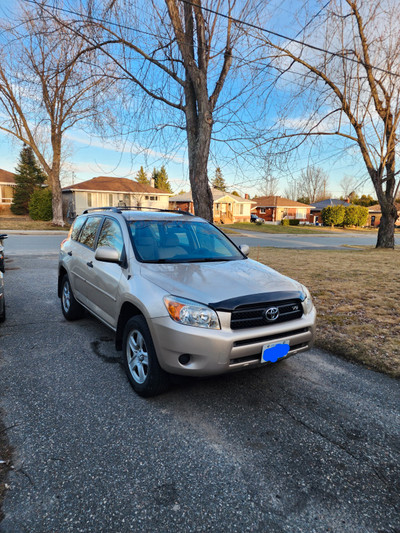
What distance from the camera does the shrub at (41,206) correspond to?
33375 millimetres

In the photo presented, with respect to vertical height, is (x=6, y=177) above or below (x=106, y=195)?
above

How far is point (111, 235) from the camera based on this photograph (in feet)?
13.4

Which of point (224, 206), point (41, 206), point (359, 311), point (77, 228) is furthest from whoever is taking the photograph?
point (224, 206)

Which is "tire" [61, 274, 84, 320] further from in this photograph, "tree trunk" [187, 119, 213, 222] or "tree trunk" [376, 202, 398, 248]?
"tree trunk" [376, 202, 398, 248]

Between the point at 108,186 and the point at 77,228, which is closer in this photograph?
the point at 77,228

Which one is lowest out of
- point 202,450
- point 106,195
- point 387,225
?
point 202,450

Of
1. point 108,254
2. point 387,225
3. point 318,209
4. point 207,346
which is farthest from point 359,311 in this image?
point 318,209

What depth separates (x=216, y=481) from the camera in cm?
212

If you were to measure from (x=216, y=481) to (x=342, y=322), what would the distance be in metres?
3.82

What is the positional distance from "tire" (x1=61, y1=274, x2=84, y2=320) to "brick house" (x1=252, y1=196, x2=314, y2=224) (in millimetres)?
58166

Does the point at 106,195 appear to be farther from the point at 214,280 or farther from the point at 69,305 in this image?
the point at 214,280

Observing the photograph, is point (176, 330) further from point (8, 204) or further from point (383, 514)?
point (8, 204)

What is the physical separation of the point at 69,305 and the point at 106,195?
36718 mm

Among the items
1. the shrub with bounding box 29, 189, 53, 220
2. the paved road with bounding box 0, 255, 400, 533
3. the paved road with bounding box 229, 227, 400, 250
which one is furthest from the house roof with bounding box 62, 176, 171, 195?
the paved road with bounding box 0, 255, 400, 533
